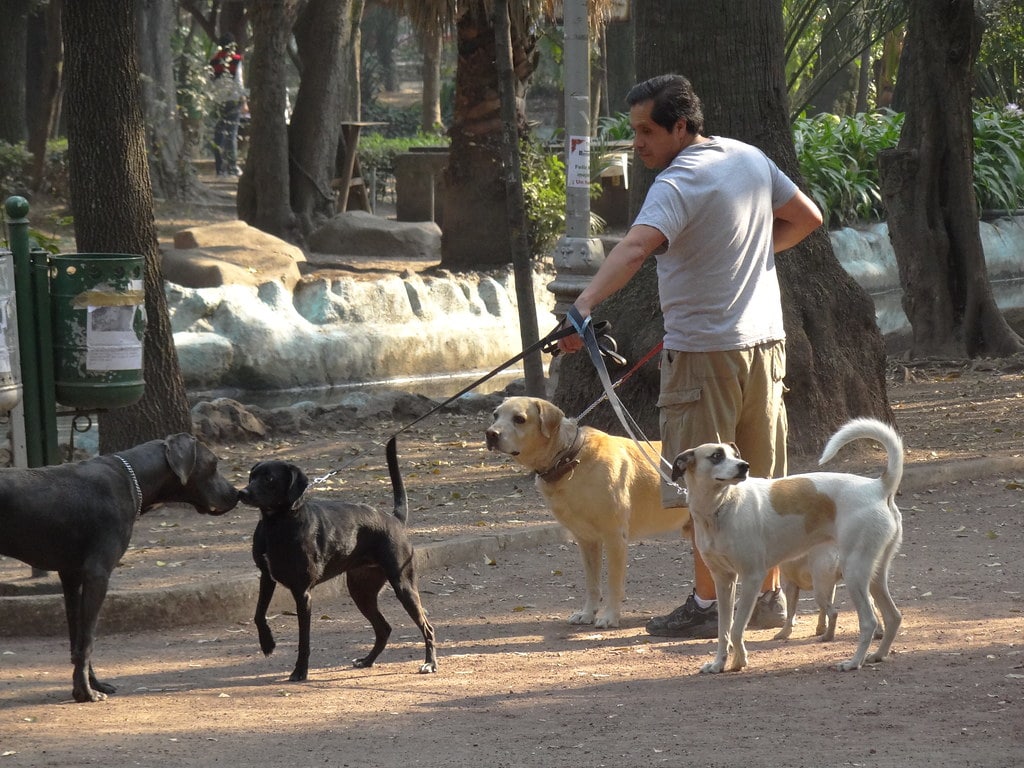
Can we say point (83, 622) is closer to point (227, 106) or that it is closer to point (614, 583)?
point (614, 583)

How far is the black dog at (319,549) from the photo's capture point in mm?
5590

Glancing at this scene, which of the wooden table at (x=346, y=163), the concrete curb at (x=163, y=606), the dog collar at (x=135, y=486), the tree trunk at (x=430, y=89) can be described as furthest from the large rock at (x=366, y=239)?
the tree trunk at (x=430, y=89)

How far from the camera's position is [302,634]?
5.74 m

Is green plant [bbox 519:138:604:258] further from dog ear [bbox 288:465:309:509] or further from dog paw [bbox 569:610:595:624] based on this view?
dog ear [bbox 288:465:309:509]

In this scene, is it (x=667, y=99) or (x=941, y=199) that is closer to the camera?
(x=667, y=99)

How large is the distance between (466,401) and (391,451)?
7541 millimetres

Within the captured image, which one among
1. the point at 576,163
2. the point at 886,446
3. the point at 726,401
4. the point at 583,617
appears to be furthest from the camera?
the point at 576,163

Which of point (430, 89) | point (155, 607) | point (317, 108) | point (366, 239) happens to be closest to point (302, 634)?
point (155, 607)

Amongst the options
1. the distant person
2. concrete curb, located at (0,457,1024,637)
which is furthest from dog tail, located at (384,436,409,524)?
the distant person

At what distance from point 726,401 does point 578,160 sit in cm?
533

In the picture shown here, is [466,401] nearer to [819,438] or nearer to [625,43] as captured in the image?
[819,438]

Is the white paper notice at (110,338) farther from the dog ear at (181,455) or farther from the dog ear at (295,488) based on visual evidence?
the dog ear at (295,488)

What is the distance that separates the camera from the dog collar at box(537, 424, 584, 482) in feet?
21.4

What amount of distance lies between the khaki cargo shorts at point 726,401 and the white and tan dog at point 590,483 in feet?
1.81
